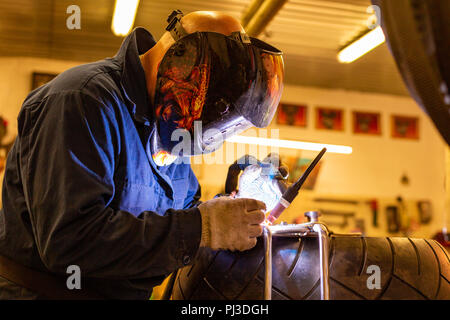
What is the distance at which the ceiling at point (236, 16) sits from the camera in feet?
14.1

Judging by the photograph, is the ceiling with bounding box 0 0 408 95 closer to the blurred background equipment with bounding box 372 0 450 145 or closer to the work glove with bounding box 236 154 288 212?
the work glove with bounding box 236 154 288 212

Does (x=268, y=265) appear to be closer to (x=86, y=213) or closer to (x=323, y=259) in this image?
(x=323, y=259)

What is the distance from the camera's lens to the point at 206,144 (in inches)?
53.7

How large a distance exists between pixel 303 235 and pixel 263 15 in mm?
3246

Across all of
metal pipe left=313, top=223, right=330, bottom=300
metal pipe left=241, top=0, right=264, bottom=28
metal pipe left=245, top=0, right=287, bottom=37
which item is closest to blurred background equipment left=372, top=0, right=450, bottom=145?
metal pipe left=313, top=223, right=330, bottom=300

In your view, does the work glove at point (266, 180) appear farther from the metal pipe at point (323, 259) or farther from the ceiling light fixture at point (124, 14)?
the ceiling light fixture at point (124, 14)

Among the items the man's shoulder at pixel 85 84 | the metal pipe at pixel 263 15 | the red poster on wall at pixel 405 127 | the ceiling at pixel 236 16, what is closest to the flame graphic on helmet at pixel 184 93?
the man's shoulder at pixel 85 84

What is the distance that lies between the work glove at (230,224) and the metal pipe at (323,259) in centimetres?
18

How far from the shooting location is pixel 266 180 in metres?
1.24

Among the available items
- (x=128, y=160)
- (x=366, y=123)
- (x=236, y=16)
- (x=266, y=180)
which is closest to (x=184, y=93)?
(x=128, y=160)

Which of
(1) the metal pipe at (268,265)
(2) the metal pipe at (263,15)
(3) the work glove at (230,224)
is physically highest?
(2) the metal pipe at (263,15)

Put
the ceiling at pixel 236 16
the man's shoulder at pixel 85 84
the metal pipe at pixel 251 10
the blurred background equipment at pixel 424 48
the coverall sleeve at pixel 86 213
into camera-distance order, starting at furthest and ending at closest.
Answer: the ceiling at pixel 236 16, the metal pipe at pixel 251 10, the man's shoulder at pixel 85 84, the coverall sleeve at pixel 86 213, the blurred background equipment at pixel 424 48

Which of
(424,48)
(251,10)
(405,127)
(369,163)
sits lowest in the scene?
(424,48)

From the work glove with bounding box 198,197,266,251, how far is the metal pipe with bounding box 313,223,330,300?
0.18 meters
